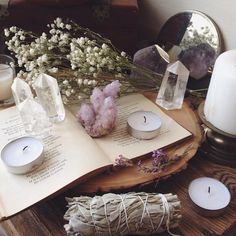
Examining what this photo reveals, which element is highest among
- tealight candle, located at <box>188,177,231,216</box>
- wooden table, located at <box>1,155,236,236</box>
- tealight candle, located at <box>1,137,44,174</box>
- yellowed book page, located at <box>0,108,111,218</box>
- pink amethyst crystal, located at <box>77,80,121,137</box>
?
pink amethyst crystal, located at <box>77,80,121,137</box>

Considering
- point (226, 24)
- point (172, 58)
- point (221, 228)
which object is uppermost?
point (226, 24)

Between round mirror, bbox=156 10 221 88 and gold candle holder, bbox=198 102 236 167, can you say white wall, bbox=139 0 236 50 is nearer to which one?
round mirror, bbox=156 10 221 88

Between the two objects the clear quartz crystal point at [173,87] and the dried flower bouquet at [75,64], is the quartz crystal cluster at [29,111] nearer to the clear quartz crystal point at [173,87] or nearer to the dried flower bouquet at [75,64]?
the dried flower bouquet at [75,64]

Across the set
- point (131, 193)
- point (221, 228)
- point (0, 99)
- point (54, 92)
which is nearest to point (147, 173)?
point (131, 193)

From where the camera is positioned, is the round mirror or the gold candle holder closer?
the gold candle holder

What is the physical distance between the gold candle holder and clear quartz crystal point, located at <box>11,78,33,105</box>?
1.30ft

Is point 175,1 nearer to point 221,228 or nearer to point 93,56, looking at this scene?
point 93,56

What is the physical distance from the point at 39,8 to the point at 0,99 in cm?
31

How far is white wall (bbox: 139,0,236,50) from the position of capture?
0.97 m

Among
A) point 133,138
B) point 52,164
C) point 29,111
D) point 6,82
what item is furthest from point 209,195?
point 6,82

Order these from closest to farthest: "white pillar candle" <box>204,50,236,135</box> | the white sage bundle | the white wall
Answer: the white sage bundle, "white pillar candle" <box>204,50,236,135</box>, the white wall

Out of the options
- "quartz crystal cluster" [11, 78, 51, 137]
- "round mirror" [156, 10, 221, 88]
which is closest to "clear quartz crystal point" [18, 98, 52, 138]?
"quartz crystal cluster" [11, 78, 51, 137]

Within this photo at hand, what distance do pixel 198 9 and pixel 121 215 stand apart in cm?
68

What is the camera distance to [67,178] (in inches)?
26.3
